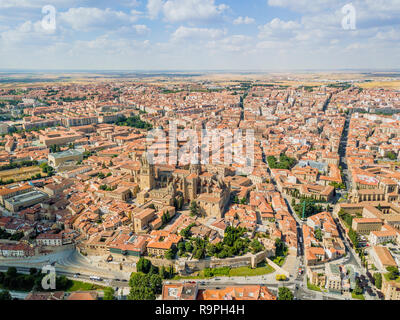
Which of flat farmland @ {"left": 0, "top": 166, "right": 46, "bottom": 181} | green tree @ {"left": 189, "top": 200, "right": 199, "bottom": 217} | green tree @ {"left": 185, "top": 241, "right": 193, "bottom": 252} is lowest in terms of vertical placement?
green tree @ {"left": 185, "top": 241, "right": 193, "bottom": 252}

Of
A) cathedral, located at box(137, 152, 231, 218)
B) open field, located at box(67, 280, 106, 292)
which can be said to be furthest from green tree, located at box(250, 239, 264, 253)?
open field, located at box(67, 280, 106, 292)

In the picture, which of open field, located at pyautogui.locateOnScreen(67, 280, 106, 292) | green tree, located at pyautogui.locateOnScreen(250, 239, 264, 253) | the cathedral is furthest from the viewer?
the cathedral

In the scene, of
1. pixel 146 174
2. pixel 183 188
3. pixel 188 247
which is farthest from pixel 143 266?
pixel 146 174

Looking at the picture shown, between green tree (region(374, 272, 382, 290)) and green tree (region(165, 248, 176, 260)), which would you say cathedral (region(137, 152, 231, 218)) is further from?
green tree (region(374, 272, 382, 290))

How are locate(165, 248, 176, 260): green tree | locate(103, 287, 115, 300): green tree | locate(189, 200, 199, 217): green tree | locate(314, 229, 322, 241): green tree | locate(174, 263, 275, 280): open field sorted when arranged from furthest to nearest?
1. locate(189, 200, 199, 217): green tree
2. locate(314, 229, 322, 241): green tree
3. locate(165, 248, 176, 260): green tree
4. locate(174, 263, 275, 280): open field
5. locate(103, 287, 115, 300): green tree

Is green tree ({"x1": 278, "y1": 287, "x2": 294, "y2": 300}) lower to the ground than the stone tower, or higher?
lower

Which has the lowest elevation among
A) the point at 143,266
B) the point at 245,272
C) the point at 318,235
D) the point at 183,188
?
the point at 245,272

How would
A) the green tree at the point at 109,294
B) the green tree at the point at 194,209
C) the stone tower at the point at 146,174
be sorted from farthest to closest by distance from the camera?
1. the stone tower at the point at 146,174
2. the green tree at the point at 194,209
3. the green tree at the point at 109,294

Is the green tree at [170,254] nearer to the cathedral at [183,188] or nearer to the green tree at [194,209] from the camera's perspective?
the green tree at [194,209]

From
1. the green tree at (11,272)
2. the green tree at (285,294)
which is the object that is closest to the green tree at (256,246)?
the green tree at (285,294)

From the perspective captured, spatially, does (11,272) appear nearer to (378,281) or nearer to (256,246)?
(256,246)
